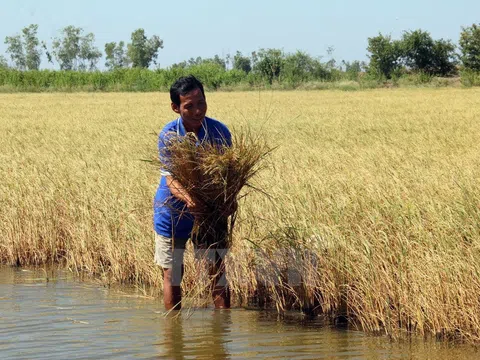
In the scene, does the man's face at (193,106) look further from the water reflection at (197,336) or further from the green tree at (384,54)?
the green tree at (384,54)

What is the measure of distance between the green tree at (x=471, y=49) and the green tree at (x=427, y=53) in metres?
3.25

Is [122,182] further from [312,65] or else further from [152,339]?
[312,65]

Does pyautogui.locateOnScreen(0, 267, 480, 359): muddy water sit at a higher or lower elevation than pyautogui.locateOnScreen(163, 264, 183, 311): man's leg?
lower

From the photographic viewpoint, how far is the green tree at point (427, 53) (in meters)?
67.9

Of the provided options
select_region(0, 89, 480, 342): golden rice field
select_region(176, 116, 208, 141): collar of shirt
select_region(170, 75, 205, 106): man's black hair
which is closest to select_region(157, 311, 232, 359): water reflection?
select_region(0, 89, 480, 342): golden rice field

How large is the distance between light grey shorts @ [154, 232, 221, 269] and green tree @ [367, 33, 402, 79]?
214 feet

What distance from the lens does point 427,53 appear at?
6925cm

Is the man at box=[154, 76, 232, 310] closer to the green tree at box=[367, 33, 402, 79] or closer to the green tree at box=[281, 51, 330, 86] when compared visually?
the green tree at box=[281, 51, 330, 86]

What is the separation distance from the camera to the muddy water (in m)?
4.82

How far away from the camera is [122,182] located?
8.37 meters

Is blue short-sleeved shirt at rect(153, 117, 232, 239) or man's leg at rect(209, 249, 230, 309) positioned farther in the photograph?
man's leg at rect(209, 249, 230, 309)

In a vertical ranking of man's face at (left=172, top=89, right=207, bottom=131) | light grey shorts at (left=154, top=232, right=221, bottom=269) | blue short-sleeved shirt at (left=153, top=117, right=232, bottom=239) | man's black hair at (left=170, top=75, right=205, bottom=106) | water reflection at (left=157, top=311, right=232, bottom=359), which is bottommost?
water reflection at (left=157, top=311, right=232, bottom=359)

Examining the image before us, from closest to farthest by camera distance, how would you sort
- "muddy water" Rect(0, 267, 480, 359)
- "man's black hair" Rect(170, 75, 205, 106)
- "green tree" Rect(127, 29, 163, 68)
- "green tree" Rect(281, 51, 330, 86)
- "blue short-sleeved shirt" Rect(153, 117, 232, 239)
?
"muddy water" Rect(0, 267, 480, 359) < "man's black hair" Rect(170, 75, 205, 106) < "blue short-sleeved shirt" Rect(153, 117, 232, 239) < "green tree" Rect(281, 51, 330, 86) < "green tree" Rect(127, 29, 163, 68)

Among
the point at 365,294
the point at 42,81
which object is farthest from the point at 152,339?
the point at 42,81
